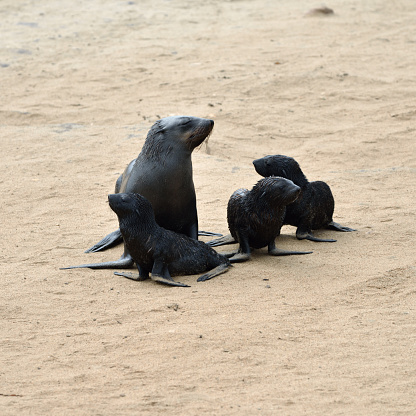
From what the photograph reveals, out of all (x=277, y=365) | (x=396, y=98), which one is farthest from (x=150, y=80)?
(x=277, y=365)

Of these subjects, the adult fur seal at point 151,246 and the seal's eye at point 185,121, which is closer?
the adult fur seal at point 151,246

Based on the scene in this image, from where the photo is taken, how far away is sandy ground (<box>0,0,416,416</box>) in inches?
142

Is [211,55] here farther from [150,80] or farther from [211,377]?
[211,377]

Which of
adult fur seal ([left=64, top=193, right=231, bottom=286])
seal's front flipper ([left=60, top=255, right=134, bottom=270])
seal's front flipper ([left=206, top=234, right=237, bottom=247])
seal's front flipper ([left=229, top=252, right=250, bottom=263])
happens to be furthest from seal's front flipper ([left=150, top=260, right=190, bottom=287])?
seal's front flipper ([left=206, top=234, right=237, bottom=247])

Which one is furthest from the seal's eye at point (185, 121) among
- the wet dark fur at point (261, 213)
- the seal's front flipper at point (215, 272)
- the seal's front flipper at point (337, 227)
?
the seal's front flipper at point (337, 227)

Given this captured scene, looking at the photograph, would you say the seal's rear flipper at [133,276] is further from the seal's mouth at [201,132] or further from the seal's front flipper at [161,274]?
the seal's mouth at [201,132]

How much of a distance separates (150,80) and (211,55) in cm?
156

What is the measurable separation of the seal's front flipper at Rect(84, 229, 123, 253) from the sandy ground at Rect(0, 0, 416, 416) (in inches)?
4.9

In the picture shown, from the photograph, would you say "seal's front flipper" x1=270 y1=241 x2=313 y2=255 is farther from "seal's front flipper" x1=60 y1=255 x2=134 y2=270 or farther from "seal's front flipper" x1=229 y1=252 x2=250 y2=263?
"seal's front flipper" x1=60 y1=255 x2=134 y2=270

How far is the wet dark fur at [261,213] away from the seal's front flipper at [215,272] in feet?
0.66

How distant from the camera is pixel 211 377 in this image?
143 inches

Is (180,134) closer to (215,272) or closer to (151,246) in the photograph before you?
(151,246)

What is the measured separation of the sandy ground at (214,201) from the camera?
3.61 metres

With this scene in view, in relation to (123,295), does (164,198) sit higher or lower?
higher
